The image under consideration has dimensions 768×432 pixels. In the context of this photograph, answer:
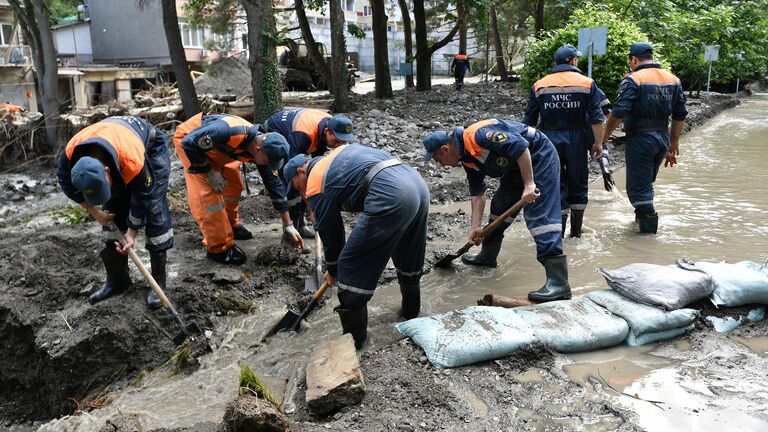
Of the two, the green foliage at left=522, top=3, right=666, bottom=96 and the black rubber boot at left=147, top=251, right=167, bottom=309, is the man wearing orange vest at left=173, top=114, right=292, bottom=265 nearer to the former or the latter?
the black rubber boot at left=147, top=251, right=167, bottom=309

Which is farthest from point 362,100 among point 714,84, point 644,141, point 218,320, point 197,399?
point 714,84

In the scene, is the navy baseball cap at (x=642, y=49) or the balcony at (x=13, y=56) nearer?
the navy baseball cap at (x=642, y=49)

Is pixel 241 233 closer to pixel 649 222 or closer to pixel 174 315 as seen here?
pixel 174 315

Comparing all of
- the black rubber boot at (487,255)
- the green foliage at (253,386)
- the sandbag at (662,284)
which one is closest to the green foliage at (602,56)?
the black rubber boot at (487,255)

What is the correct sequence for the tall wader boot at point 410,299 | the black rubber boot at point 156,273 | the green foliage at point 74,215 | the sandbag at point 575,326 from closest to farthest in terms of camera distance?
1. the sandbag at point 575,326
2. the tall wader boot at point 410,299
3. the black rubber boot at point 156,273
4. the green foliage at point 74,215

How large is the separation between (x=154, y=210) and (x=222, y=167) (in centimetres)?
94

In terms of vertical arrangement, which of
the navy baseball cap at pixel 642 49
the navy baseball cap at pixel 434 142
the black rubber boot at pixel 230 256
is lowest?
the black rubber boot at pixel 230 256

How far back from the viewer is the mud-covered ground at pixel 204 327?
2.79 metres

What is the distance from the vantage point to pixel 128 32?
29062 mm

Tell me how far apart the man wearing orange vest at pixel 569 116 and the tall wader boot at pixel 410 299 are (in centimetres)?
180

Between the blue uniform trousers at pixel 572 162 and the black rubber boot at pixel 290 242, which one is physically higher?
the blue uniform trousers at pixel 572 162

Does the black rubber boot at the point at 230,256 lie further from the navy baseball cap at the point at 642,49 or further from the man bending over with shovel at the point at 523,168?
the navy baseball cap at the point at 642,49

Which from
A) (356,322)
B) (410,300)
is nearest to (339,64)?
(410,300)

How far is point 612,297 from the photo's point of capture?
3.63 metres
